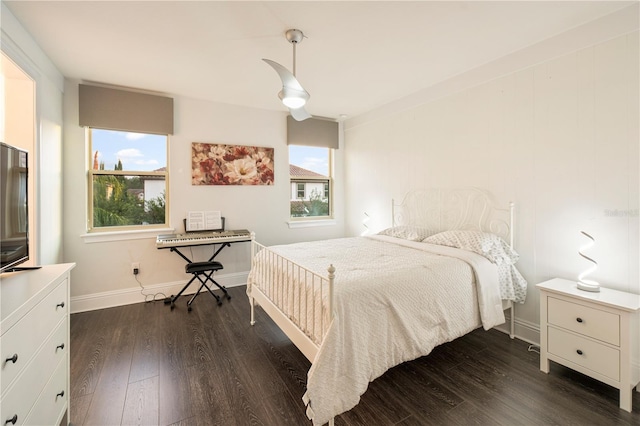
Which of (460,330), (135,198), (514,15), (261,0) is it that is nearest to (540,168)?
(514,15)

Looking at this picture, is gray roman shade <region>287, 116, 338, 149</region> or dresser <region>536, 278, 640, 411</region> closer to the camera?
dresser <region>536, 278, 640, 411</region>

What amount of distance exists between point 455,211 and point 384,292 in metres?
1.91

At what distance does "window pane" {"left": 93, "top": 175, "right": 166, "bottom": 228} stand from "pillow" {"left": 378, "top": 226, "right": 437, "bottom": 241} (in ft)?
10.0

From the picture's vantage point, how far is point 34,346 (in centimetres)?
122

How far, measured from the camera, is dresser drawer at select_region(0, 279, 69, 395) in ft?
3.33

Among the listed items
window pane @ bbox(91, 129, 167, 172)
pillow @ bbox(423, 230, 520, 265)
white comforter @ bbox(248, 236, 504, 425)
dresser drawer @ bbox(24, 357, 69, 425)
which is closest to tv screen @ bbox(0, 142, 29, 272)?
dresser drawer @ bbox(24, 357, 69, 425)

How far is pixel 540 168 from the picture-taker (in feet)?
8.42

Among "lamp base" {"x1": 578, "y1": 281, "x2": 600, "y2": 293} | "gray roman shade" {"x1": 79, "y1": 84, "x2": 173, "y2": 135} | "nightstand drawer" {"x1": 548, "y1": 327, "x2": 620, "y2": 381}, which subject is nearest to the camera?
"nightstand drawer" {"x1": 548, "y1": 327, "x2": 620, "y2": 381}

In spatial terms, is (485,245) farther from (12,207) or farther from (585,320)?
(12,207)

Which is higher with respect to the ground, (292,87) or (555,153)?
(292,87)

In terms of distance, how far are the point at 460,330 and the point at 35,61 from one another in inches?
164

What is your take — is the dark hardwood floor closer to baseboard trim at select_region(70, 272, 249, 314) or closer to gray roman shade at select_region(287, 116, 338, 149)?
baseboard trim at select_region(70, 272, 249, 314)

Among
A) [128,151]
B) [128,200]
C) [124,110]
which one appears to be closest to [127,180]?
[128,200]

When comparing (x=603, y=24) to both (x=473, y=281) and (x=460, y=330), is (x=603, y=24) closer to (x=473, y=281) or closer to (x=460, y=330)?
(x=473, y=281)
